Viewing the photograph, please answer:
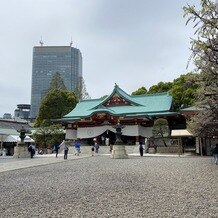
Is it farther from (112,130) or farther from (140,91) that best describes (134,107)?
(140,91)

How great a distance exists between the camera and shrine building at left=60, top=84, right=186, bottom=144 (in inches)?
Result: 1506

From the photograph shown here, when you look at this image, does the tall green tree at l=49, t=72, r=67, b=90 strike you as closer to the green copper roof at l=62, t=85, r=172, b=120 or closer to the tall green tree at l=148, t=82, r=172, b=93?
the green copper roof at l=62, t=85, r=172, b=120

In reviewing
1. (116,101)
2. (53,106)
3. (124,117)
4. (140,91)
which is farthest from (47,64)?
(124,117)

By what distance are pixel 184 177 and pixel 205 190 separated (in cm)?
272

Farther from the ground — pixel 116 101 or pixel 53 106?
pixel 53 106

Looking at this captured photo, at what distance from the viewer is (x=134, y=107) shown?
40.8m

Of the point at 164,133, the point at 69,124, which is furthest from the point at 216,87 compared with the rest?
the point at 69,124

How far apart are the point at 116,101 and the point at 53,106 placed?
13.3 m

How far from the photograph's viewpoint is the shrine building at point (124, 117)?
38250 mm

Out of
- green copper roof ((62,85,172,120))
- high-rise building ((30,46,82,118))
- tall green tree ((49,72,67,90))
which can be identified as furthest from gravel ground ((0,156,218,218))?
high-rise building ((30,46,82,118))

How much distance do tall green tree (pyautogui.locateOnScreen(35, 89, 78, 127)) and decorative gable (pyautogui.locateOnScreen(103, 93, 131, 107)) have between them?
11057 mm

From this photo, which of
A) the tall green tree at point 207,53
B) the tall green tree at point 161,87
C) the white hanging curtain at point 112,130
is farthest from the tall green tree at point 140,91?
the tall green tree at point 207,53

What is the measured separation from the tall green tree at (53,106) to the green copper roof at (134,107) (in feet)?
20.0

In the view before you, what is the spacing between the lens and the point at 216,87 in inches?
502
